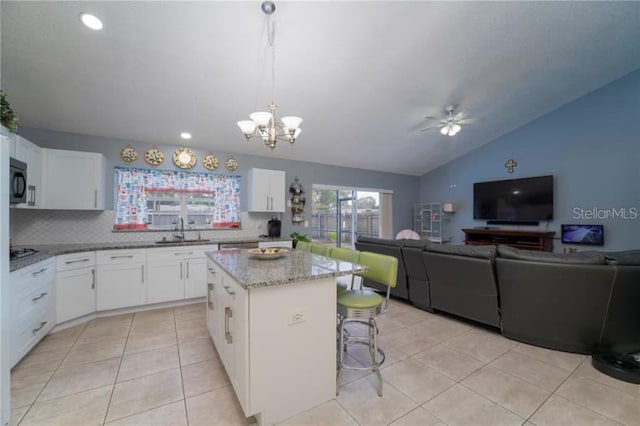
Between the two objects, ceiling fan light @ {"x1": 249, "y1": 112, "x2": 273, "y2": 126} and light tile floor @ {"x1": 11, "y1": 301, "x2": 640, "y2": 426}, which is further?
ceiling fan light @ {"x1": 249, "y1": 112, "x2": 273, "y2": 126}

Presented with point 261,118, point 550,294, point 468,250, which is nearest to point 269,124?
point 261,118

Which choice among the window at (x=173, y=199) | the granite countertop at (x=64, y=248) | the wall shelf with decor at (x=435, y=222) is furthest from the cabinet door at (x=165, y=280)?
the wall shelf with decor at (x=435, y=222)

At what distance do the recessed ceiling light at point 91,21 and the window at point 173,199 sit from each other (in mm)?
2252

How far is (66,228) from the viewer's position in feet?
11.9

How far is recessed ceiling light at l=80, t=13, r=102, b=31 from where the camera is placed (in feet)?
7.07

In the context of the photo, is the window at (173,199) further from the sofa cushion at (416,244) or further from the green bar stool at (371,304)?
the green bar stool at (371,304)

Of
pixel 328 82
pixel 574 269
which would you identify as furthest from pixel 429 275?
pixel 328 82

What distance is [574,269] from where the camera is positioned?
240cm

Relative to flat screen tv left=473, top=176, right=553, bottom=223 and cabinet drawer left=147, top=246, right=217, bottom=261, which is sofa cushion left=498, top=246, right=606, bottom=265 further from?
flat screen tv left=473, top=176, right=553, bottom=223

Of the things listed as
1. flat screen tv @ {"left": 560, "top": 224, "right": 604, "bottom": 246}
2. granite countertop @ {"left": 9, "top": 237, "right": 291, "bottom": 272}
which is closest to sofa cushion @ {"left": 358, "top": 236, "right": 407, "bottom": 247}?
granite countertop @ {"left": 9, "top": 237, "right": 291, "bottom": 272}

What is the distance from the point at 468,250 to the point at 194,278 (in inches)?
143

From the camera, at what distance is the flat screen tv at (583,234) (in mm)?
4926

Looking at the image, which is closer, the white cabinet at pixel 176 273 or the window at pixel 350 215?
the white cabinet at pixel 176 273

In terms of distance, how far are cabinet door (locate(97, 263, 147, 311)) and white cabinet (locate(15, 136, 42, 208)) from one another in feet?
3.35
